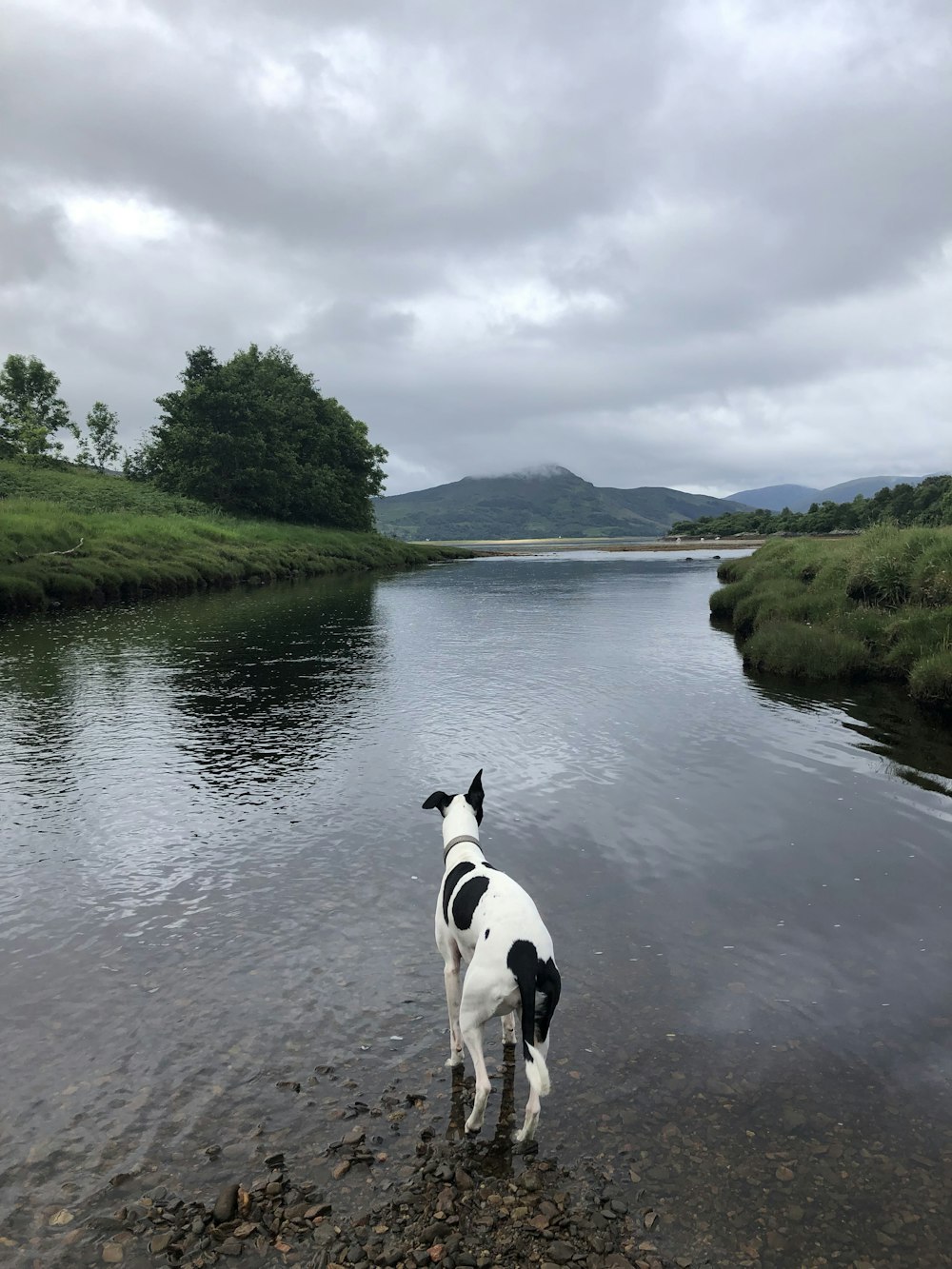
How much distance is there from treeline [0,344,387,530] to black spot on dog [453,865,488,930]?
8125cm

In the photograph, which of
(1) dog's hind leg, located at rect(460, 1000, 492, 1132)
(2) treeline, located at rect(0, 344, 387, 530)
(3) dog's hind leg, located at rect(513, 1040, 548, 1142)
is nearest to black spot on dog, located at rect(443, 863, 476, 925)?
(1) dog's hind leg, located at rect(460, 1000, 492, 1132)

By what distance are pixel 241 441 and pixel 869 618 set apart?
72888mm

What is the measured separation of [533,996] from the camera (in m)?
5.23

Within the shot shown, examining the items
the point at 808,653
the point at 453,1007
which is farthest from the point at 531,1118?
the point at 808,653

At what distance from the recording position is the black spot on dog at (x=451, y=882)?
641 centimetres

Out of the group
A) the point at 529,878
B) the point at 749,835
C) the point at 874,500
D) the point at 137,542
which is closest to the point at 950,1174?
the point at 529,878

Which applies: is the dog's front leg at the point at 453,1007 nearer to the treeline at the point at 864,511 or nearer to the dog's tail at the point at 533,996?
the dog's tail at the point at 533,996

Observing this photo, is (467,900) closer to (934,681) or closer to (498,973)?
(498,973)

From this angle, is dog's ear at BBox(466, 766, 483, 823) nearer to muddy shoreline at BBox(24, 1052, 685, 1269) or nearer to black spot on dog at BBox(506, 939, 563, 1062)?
black spot on dog at BBox(506, 939, 563, 1062)


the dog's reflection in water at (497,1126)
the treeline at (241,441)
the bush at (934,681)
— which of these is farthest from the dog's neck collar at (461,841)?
the treeline at (241,441)

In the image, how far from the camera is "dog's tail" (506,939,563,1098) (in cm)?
517

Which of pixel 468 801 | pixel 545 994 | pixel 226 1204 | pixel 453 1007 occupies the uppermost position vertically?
pixel 468 801

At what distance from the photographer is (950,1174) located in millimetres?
5129

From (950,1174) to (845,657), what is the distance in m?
19.3
